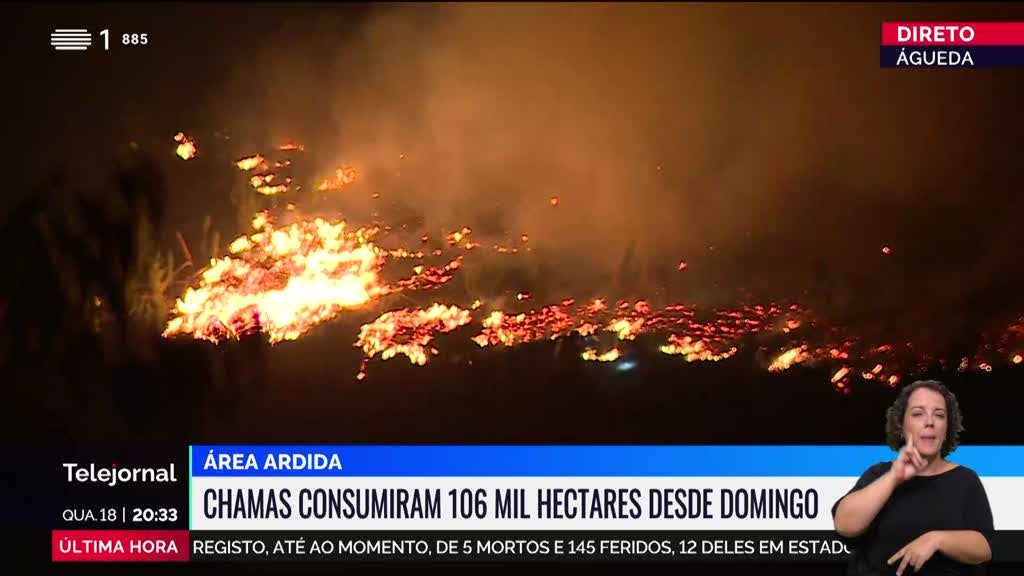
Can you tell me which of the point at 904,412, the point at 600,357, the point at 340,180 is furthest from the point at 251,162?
the point at 904,412

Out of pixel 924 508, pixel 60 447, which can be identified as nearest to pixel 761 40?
pixel 924 508

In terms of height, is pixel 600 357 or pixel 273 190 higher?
pixel 273 190

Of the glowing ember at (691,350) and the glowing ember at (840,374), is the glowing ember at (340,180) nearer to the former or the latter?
the glowing ember at (691,350)

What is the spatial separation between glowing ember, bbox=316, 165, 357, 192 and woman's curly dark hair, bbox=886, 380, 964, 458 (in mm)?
1472

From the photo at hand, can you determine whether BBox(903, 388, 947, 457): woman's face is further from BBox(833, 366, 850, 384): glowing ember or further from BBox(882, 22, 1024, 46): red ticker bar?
BBox(882, 22, 1024, 46): red ticker bar

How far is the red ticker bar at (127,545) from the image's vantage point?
105 inches

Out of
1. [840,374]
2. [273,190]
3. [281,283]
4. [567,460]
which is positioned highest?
[273,190]

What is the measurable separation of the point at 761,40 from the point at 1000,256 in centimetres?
84

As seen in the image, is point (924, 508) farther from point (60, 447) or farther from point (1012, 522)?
point (60, 447)

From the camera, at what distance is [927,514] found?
2.35 m

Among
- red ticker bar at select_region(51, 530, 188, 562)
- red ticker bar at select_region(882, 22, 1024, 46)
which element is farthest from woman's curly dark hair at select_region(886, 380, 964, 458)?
red ticker bar at select_region(51, 530, 188, 562)

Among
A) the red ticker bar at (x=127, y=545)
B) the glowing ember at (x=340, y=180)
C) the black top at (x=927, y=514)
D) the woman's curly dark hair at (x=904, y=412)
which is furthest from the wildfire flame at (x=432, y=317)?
the red ticker bar at (x=127, y=545)

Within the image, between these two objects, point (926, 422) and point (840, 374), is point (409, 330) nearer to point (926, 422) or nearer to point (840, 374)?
point (840, 374)

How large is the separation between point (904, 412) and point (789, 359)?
13.3 inches
